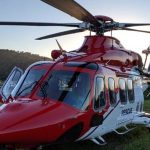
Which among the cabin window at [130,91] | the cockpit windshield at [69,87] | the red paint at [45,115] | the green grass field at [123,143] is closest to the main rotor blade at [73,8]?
the red paint at [45,115]

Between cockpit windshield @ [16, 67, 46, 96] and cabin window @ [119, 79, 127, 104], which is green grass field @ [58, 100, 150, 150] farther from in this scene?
cockpit windshield @ [16, 67, 46, 96]

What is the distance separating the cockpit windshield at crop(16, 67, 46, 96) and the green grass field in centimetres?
157

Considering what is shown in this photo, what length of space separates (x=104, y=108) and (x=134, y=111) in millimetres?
2766

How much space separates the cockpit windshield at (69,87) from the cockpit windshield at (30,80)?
294 millimetres

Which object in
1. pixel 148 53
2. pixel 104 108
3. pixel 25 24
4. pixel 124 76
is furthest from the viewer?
pixel 148 53

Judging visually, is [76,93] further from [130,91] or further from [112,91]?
[130,91]

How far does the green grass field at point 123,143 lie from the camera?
413 inches

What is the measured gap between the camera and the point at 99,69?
1018cm

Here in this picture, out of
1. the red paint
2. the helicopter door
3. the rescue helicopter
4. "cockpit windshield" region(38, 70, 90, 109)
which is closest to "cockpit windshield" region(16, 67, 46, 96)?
the rescue helicopter

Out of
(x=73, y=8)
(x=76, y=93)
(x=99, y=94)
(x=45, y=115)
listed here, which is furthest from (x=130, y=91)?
(x=45, y=115)

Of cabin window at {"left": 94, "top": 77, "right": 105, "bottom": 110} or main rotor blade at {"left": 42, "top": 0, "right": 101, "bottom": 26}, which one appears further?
cabin window at {"left": 94, "top": 77, "right": 105, "bottom": 110}

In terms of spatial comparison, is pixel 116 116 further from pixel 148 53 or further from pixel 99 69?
pixel 148 53

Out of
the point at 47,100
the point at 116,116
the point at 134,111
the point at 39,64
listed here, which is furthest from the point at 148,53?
the point at 47,100

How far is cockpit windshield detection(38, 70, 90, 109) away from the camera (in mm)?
9008
